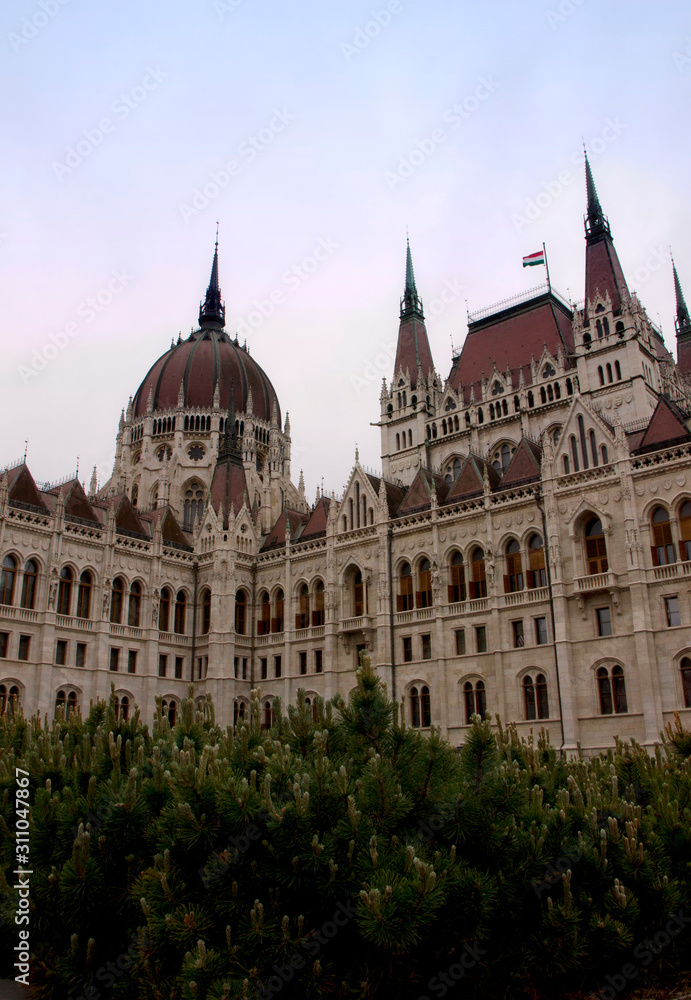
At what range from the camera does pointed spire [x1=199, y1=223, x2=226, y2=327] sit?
8719cm

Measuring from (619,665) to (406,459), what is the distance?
23.8 meters

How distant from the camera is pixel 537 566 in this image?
124ft

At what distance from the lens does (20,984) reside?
412 inches

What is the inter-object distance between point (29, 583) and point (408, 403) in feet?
90.8

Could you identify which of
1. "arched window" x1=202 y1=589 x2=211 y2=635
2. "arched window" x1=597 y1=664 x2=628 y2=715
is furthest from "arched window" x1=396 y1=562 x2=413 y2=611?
"arched window" x1=202 y1=589 x2=211 y2=635

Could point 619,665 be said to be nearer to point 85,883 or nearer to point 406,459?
point 406,459

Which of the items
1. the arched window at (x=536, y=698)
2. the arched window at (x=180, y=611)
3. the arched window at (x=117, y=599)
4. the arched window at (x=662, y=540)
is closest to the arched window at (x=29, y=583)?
the arched window at (x=117, y=599)

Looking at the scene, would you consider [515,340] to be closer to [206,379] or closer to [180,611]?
[180,611]

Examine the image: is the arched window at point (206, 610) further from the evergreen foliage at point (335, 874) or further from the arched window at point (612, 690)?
the evergreen foliage at point (335, 874)

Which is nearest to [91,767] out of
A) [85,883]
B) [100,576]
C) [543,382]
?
[85,883]

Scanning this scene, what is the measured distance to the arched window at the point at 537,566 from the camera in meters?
37.7

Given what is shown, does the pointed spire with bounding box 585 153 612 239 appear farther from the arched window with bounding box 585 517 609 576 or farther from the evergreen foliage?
the evergreen foliage

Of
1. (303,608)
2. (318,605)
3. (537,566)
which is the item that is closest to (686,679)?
(537,566)

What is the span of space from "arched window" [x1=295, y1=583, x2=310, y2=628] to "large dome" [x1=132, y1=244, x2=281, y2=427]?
27.3 metres
